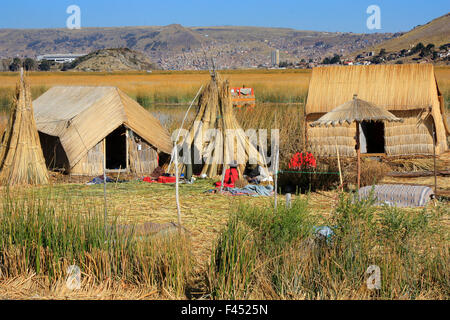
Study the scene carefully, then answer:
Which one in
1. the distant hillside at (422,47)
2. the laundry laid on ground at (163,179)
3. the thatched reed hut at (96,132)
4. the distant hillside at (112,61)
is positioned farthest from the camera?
the distant hillside at (112,61)

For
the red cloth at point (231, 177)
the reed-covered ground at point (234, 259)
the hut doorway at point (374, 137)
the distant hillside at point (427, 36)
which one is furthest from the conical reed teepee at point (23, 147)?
the distant hillside at point (427, 36)

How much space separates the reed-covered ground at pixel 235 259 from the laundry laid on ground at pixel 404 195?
2.41m

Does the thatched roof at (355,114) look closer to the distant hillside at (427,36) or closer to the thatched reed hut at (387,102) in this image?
the thatched reed hut at (387,102)

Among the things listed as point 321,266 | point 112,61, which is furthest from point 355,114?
point 112,61

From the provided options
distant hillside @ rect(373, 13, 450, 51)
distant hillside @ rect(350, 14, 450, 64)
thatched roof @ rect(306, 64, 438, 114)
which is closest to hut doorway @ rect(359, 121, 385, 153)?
thatched roof @ rect(306, 64, 438, 114)

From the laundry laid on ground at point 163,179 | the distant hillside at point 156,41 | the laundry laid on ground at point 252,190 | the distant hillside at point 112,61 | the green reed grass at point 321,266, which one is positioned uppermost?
the distant hillside at point 156,41

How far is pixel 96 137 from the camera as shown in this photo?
10242mm

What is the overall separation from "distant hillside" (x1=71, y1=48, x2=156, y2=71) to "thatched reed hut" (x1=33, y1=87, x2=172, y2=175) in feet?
170

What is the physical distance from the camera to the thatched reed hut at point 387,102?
1118cm

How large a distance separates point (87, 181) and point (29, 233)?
4.97m

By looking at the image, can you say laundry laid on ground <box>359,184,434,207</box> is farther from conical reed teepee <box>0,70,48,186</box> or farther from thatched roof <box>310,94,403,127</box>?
conical reed teepee <box>0,70,48,186</box>

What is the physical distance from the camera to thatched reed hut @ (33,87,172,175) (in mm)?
A: 10250

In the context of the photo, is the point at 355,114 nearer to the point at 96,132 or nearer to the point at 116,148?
the point at 96,132

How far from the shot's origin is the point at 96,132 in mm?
10258
